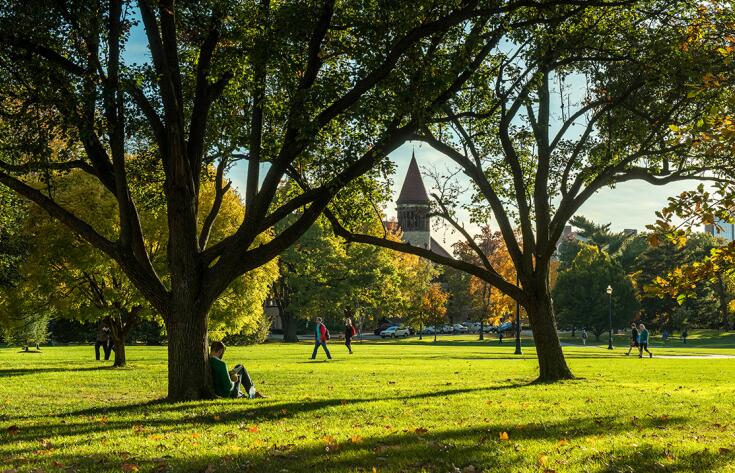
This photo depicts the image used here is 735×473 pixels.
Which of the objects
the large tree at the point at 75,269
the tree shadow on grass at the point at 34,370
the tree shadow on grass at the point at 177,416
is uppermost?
the large tree at the point at 75,269

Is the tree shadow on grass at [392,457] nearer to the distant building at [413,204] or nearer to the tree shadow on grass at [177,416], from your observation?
the tree shadow on grass at [177,416]

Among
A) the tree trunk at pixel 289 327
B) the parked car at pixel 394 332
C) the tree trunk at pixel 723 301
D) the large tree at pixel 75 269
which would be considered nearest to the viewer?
Answer: the large tree at pixel 75 269

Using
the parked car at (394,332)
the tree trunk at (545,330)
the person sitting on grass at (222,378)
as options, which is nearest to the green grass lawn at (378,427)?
the person sitting on grass at (222,378)

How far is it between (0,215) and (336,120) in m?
9.70

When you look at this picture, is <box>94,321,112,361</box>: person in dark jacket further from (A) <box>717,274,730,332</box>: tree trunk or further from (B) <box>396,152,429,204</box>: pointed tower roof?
(B) <box>396,152,429,204</box>: pointed tower roof

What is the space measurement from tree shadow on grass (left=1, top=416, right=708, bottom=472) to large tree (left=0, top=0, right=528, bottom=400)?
5254mm

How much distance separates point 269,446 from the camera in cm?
774

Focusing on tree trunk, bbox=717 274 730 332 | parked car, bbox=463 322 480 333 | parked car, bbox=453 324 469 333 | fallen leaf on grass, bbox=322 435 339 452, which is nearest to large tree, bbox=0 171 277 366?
fallen leaf on grass, bbox=322 435 339 452

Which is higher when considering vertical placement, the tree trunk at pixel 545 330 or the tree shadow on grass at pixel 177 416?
the tree trunk at pixel 545 330

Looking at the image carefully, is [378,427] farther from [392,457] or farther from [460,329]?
[460,329]

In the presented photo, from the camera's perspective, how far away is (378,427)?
935cm

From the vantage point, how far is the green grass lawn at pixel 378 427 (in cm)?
680

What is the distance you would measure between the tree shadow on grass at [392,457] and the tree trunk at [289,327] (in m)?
51.7

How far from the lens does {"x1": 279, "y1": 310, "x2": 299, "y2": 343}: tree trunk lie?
59.8m
